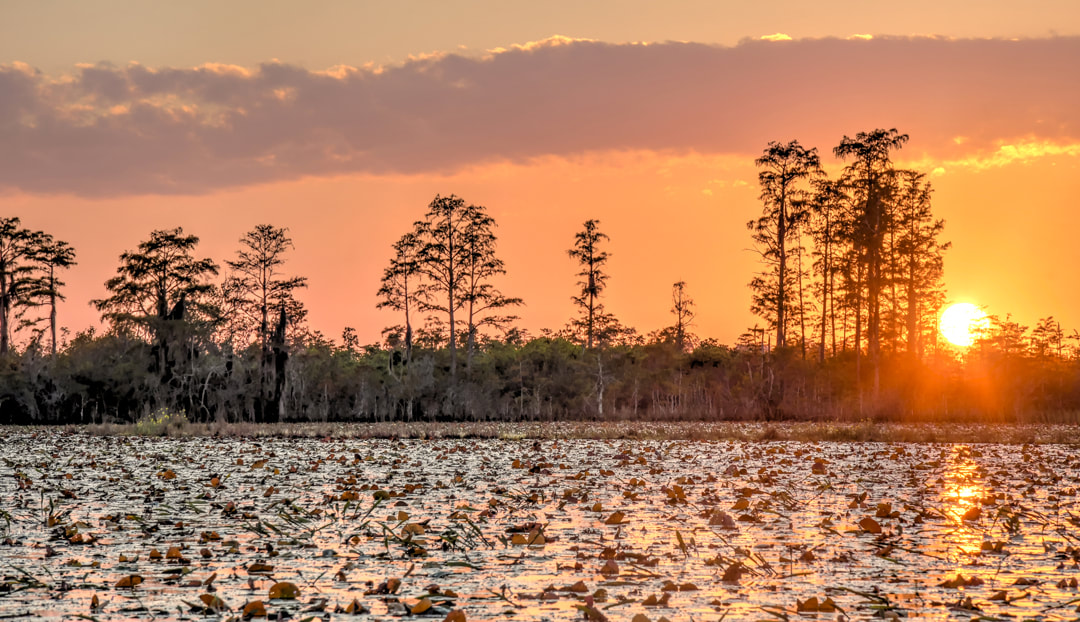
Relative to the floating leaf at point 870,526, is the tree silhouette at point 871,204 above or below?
above

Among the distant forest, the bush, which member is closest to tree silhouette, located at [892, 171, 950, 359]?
the distant forest

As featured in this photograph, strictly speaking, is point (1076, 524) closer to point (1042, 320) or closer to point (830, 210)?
point (830, 210)

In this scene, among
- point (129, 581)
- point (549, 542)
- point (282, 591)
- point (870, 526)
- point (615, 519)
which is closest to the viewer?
point (282, 591)

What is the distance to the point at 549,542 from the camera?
8930 mm

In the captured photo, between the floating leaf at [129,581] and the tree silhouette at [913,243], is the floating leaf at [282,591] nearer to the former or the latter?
the floating leaf at [129,581]

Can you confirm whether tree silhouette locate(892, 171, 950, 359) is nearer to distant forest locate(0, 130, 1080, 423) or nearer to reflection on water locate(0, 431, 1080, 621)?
distant forest locate(0, 130, 1080, 423)

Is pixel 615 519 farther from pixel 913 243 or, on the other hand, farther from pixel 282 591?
pixel 913 243

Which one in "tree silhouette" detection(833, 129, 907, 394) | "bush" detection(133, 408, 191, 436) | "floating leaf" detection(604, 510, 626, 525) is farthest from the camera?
"tree silhouette" detection(833, 129, 907, 394)

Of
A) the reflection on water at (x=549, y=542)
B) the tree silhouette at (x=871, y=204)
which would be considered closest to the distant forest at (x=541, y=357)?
the tree silhouette at (x=871, y=204)

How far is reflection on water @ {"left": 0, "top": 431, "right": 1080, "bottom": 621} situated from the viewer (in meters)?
6.36

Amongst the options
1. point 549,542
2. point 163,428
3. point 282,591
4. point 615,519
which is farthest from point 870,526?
point 163,428

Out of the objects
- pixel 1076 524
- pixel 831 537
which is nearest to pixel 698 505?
pixel 831 537

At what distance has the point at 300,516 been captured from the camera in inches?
432

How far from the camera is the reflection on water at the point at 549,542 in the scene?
20.9 feet
